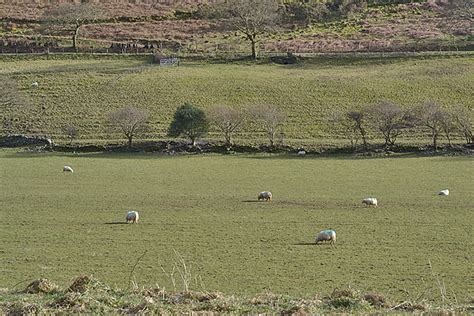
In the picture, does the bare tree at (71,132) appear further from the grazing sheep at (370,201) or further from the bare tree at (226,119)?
the grazing sheep at (370,201)

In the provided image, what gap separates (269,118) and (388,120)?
10.2 metres

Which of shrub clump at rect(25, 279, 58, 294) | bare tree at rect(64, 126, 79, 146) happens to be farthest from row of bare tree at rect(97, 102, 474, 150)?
shrub clump at rect(25, 279, 58, 294)

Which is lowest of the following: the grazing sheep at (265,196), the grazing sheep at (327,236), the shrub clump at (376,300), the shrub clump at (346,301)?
the grazing sheep at (265,196)

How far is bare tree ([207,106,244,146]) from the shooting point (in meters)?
59.2

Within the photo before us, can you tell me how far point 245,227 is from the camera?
2634 cm

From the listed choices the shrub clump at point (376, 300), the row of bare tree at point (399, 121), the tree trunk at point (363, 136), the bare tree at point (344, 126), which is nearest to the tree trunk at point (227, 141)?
the bare tree at point (344, 126)

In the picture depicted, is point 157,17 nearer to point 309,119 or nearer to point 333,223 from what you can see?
point 309,119

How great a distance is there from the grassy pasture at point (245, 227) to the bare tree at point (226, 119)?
12.3m

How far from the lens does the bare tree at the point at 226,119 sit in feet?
194

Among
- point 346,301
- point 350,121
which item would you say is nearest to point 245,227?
point 346,301

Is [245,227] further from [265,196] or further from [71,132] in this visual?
[71,132]

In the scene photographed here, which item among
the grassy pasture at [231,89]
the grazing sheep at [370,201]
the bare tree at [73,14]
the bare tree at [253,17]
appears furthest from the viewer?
the bare tree at [73,14]

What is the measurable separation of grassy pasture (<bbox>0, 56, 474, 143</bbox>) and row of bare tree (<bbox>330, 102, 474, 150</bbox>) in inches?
68.0

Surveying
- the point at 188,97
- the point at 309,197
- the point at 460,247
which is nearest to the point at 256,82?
the point at 188,97
